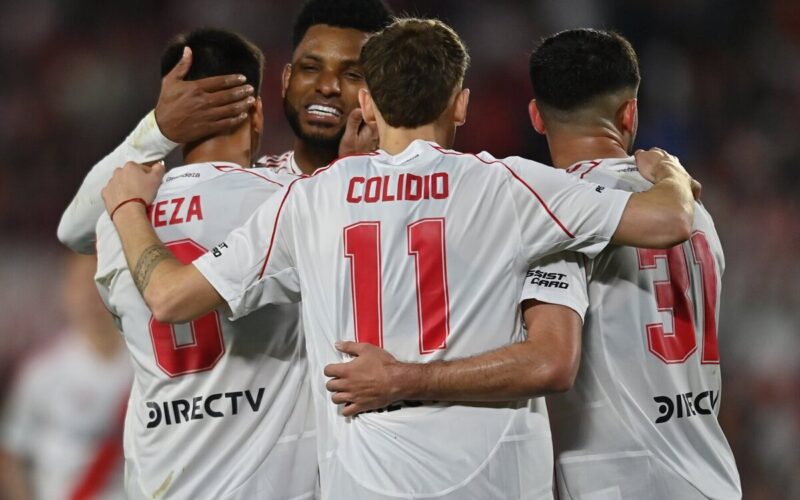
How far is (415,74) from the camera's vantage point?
2.96 m

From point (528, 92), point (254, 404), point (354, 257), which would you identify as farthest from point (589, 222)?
point (528, 92)

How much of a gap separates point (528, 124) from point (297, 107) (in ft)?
13.6

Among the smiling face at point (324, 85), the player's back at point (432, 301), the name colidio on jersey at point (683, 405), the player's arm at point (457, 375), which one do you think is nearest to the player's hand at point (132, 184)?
the player's back at point (432, 301)

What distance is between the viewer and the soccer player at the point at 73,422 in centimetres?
687

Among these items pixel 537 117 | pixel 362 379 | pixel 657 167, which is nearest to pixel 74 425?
pixel 537 117

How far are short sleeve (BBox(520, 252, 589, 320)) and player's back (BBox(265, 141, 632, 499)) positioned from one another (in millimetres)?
49

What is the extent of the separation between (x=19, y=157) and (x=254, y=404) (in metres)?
5.28

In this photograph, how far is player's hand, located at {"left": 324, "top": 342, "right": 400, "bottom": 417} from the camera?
279 cm

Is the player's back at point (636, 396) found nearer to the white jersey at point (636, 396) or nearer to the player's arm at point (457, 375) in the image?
the white jersey at point (636, 396)

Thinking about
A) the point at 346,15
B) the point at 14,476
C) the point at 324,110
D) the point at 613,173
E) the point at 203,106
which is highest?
the point at 346,15

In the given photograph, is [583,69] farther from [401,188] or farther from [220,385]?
→ [220,385]

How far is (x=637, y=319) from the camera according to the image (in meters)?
3.26

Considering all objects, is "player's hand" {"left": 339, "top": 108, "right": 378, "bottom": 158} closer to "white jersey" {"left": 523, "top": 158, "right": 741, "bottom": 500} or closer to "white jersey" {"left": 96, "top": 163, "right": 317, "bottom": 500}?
"white jersey" {"left": 96, "top": 163, "right": 317, "bottom": 500}

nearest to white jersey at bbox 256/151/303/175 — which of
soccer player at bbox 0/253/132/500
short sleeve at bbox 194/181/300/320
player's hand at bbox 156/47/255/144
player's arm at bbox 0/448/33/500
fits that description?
player's hand at bbox 156/47/255/144
